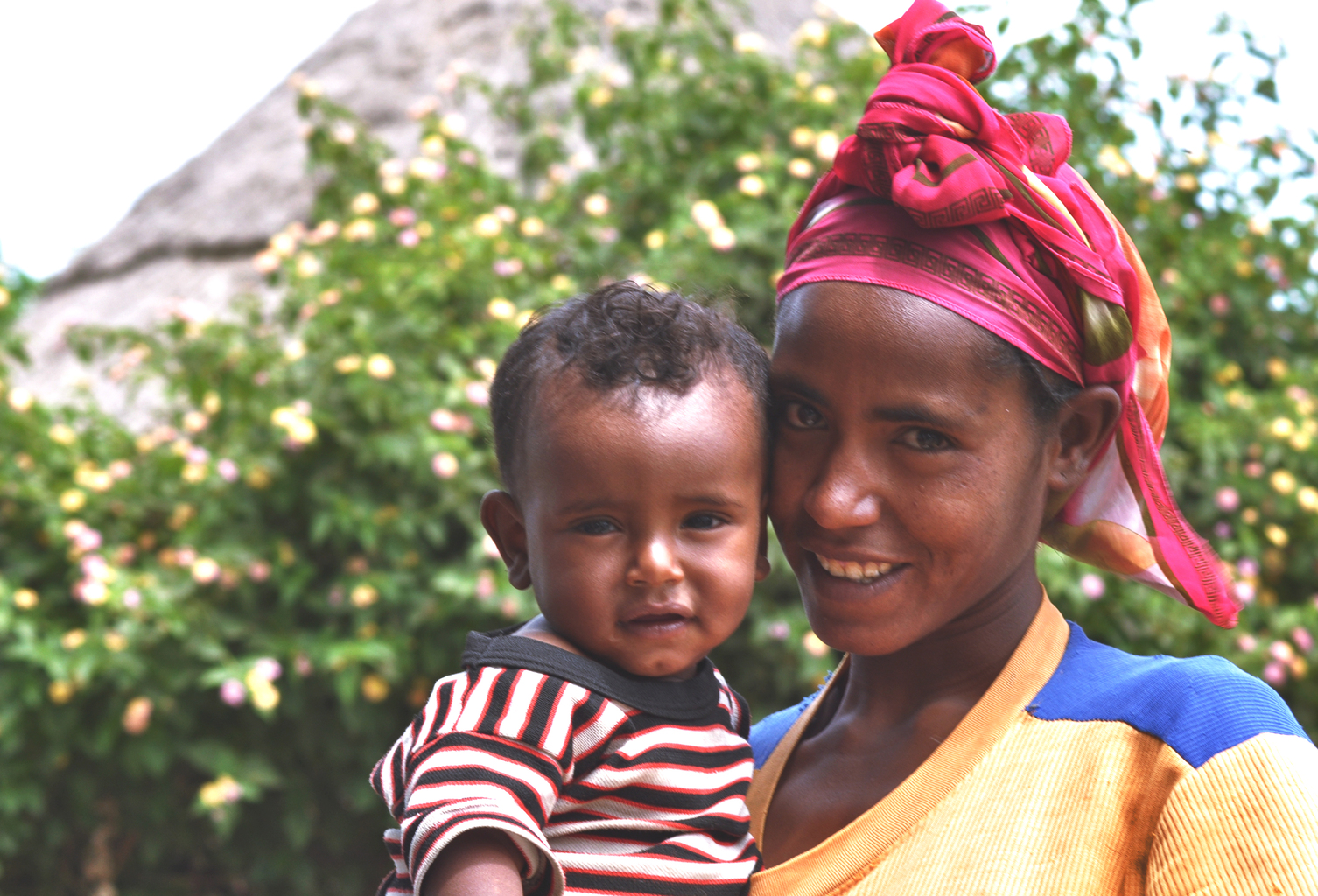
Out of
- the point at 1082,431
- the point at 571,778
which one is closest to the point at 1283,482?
the point at 1082,431

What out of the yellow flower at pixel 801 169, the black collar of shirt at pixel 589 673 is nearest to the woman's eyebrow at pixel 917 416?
the black collar of shirt at pixel 589 673

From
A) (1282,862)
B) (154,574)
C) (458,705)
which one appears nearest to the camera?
(1282,862)

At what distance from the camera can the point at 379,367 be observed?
3.41m

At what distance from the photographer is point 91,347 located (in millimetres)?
4461

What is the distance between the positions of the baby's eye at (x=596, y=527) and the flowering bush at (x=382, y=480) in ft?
5.69

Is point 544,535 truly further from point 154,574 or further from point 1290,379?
point 1290,379

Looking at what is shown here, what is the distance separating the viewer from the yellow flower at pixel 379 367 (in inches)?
134

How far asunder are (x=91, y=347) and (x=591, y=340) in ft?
11.5

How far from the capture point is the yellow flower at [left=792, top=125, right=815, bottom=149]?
4012mm

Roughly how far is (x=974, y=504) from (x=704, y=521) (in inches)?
13.1

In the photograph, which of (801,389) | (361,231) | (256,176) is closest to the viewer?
(801,389)

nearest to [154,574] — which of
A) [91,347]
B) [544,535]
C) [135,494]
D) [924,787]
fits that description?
[135,494]

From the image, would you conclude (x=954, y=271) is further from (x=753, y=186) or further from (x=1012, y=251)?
(x=753, y=186)

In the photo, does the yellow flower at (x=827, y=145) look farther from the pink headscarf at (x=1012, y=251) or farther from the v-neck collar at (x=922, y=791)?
the v-neck collar at (x=922, y=791)
